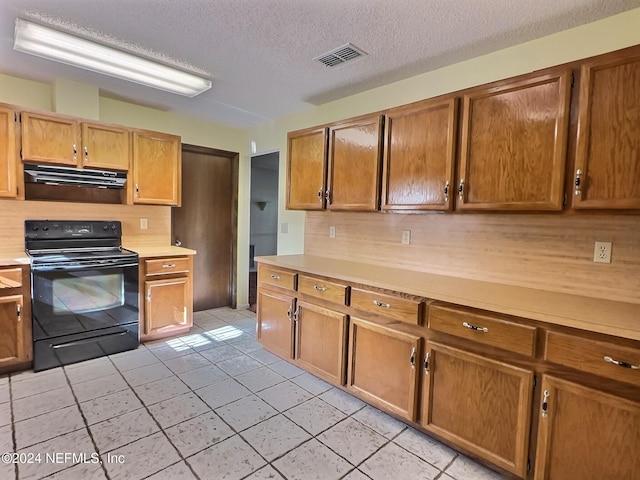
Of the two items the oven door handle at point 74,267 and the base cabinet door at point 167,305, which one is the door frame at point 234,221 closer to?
the base cabinet door at point 167,305

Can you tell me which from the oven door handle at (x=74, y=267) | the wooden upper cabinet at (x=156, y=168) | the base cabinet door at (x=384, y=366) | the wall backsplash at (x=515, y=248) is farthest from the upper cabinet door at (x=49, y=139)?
the base cabinet door at (x=384, y=366)

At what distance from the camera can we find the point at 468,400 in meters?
1.76

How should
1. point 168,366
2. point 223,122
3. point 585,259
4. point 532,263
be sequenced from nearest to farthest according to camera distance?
point 585,259
point 532,263
point 168,366
point 223,122

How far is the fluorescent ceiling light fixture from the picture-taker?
2133 mm

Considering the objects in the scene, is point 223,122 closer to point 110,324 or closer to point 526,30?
point 110,324

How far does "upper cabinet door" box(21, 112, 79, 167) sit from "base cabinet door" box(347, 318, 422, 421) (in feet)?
9.18

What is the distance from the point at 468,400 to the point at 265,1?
2.37m

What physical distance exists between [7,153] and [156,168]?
1.12 meters

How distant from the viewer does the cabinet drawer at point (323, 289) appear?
2.38 meters

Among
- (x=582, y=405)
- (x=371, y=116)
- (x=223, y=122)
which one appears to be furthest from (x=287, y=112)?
(x=582, y=405)

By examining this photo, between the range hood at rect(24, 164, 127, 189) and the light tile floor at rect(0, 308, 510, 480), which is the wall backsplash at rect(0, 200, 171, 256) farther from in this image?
the light tile floor at rect(0, 308, 510, 480)

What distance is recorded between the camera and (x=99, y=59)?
7.88 feet

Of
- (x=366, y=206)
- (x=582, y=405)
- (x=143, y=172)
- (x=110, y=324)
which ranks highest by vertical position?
(x=143, y=172)

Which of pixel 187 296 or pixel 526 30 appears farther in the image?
pixel 187 296
